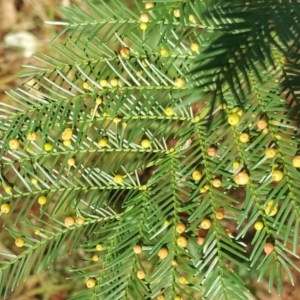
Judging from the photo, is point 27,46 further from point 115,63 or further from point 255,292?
point 255,292

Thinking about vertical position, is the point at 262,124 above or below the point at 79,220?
above

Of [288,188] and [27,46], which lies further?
[27,46]

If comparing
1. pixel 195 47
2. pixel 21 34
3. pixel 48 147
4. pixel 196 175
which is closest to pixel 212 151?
pixel 196 175

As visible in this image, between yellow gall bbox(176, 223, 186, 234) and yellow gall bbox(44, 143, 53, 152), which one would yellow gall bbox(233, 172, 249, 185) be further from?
yellow gall bbox(44, 143, 53, 152)

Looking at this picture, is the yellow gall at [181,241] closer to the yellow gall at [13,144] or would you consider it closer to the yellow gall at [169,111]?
the yellow gall at [169,111]

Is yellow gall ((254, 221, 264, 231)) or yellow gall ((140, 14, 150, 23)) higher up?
yellow gall ((140, 14, 150, 23))

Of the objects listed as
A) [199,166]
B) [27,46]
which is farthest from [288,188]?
[27,46]

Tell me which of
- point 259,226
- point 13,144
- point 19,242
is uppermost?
point 259,226

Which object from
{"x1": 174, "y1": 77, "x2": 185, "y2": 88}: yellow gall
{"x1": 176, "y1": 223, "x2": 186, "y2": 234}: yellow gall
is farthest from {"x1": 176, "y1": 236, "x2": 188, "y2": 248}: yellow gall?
{"x1": 174, "y1": 77, "x2": 185, "y2": 88}: yellow gall

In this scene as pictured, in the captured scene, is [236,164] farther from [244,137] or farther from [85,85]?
[85,85]

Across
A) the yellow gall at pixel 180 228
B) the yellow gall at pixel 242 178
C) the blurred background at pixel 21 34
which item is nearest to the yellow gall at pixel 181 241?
the yellow gall at pixel 180 228

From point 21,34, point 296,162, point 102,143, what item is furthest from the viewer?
point 21,34
